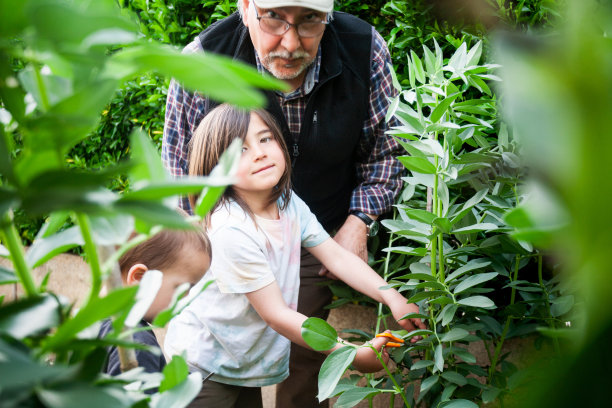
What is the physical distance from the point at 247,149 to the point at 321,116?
49 cm

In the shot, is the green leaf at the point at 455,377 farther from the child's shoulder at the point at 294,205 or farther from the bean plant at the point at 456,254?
the child's shoulder at the point at 294,205

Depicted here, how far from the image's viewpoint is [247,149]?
195 cm

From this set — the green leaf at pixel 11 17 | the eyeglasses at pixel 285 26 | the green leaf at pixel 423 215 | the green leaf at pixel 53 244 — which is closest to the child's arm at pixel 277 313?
the green leaf at pixel 423 215

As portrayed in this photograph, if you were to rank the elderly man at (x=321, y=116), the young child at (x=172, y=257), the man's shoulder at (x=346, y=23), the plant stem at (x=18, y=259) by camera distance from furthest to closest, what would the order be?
the man's shoulder at (x=346, y=23) < the elderly man at (x=321, y=116) < the young child at (x=172, y=257) < the plant stem at (x=18, y=259)

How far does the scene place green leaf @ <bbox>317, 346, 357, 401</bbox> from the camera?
129 cm

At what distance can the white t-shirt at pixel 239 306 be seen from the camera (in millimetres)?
1820

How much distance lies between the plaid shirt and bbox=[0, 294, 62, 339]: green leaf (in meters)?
1.99

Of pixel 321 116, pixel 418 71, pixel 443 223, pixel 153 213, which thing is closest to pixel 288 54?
pixel 321 116

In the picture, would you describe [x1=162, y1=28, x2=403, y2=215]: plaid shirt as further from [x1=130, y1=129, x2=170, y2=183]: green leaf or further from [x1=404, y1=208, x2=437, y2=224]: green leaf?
[x1=130, y1=129, x2=170, y2=183]: green leaf

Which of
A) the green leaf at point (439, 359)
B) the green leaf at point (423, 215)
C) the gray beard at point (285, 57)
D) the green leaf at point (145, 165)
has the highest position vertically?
the green leaf at point (145, 165)

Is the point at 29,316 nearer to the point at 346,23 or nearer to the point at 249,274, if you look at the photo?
the point at 249,274

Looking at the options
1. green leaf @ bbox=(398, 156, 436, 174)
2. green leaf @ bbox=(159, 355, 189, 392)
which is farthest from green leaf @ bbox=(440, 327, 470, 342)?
green leaf @ bbox=(159, 355, 189, 392)

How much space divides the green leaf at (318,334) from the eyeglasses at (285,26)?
4.08ft

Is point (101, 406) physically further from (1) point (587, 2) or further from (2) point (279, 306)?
(2) point (279, 306)
